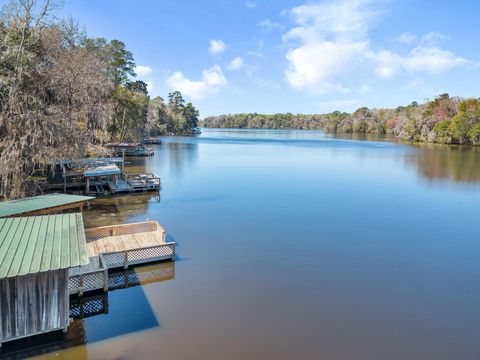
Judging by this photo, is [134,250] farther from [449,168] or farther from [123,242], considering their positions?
[449,168]

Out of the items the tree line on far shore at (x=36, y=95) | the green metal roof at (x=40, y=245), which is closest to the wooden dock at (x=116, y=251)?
the green metal roof at (x=40, y=245)

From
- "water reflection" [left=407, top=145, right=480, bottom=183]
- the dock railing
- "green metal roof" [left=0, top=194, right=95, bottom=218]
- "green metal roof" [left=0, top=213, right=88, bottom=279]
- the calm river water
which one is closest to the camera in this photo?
"green metal roof" [left=0, top=213, right=88, bottom=279]

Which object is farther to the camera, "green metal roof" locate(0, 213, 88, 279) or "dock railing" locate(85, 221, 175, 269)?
"dock railing" locate(85, 221, 175, 269)

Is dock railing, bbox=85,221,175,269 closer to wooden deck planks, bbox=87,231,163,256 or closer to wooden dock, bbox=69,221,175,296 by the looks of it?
wooden dock, bbox=69,221,175,296

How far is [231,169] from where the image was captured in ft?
122

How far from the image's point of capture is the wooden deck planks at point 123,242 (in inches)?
517

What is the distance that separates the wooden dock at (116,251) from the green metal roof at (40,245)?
1817 mm

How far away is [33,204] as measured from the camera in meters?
13.6

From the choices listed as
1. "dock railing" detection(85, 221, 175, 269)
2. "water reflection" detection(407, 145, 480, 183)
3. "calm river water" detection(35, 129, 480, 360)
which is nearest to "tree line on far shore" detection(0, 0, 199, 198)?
"calm river water" detection(35, 129, 480, 360)

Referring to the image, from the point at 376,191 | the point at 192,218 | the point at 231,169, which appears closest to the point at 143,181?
the point at 192,218

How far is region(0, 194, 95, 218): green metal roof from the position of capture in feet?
41.2

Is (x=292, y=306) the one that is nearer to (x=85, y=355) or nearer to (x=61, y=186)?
(x=85, y=355)

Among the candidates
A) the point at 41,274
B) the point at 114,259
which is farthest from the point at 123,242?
the point at 41,274

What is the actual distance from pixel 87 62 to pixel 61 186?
892 cm
